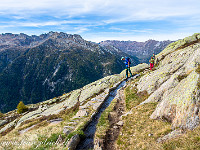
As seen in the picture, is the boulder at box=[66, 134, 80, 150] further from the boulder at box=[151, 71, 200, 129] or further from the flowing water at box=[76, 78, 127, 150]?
the boulder at box=[151, 71, 200, 129]

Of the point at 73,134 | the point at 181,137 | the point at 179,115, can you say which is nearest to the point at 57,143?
the point at 73,134

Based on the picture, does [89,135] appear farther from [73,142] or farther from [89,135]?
[73,142]

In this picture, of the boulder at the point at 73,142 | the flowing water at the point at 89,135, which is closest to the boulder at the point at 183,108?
the flowing water at the point at 89,135

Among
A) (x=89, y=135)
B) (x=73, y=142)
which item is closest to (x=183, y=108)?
(x=89, y=135)

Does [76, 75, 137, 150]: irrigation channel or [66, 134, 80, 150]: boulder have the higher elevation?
[66, 134, 80, 150]: boulder

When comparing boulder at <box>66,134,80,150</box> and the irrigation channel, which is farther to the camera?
the irrigation channel

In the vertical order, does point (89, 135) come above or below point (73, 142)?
below

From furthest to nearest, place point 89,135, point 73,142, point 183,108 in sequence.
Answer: point 89,135 < point 73,142 < point 183,108

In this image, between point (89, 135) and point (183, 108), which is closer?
point (183, 108)

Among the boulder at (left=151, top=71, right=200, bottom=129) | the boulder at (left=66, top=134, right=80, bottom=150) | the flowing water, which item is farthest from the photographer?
the flowing water

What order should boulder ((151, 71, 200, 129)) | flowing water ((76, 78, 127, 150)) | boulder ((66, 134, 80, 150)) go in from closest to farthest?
boulder ((151, 71, 200, 129)), boulder ((66, 134, 80, 150)), flowing water ((76, 78, 127, 150))

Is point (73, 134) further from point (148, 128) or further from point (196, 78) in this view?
point (196, 78)

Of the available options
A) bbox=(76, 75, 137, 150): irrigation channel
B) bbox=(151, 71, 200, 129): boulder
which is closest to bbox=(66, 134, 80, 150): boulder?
bbox=(76, 75, 137, 150): irrigation channel

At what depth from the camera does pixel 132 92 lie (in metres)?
26.8
